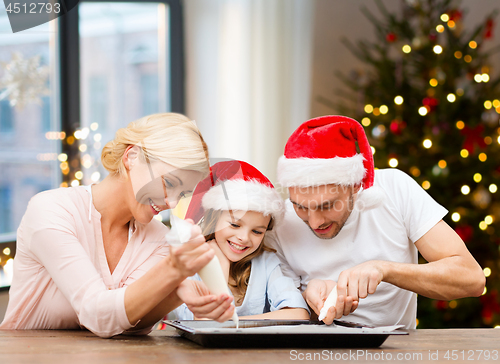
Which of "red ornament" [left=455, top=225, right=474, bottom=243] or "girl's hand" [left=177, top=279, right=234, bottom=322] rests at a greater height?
"girl's hand" [left=177, top=279, right=234, bottom=322]

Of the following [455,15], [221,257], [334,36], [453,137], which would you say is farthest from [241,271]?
[334,36]

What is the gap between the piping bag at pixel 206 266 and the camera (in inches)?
30.0

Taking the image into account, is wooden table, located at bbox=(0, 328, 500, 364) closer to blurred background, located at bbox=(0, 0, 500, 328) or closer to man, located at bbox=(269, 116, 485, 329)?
man, located at bbox=(269, 116, 485, 329)

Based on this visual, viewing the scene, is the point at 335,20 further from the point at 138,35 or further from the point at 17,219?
the point at 17,219

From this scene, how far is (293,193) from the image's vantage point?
4.05 feet

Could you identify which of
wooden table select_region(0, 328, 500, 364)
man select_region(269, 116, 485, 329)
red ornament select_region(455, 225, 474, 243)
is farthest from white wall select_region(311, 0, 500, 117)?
wooden table select_region(0, 328, 500, 364)

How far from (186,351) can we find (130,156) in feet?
1.36

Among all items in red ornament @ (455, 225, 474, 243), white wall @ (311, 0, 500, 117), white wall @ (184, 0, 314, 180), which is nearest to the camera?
red ornament @ (455, 225, 474, 243)

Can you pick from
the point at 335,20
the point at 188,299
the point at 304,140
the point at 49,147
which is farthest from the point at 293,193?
the point at 335,20

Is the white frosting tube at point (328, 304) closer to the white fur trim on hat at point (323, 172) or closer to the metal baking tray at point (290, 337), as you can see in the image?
the metal baking tray at point (290, 337)

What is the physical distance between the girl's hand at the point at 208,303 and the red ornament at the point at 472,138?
6.35 ft

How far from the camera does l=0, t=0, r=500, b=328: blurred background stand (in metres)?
2.36

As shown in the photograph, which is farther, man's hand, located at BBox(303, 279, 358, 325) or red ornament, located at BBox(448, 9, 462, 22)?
A: red ornament, located at BBox(448, 9, 462, 22)

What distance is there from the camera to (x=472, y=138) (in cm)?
237
